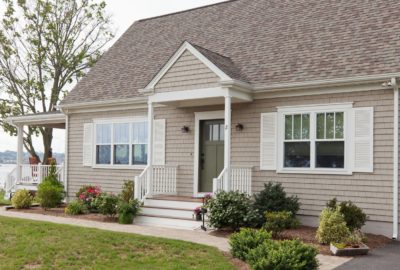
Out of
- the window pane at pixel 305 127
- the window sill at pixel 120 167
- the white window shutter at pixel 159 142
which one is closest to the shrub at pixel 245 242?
the window pane at pixel 305 127

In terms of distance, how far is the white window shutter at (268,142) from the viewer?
12.7 m

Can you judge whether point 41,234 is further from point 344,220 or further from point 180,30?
point 180,30

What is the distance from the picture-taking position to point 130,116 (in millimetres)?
15820

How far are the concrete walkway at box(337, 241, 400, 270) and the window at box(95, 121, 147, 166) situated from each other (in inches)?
321

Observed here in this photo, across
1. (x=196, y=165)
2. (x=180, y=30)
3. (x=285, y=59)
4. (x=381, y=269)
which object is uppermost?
(x=180, y=30)

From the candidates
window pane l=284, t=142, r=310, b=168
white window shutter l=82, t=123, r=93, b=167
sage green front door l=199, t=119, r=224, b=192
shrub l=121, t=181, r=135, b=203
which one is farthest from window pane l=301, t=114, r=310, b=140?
white window shutter l=82, t=123, r=93, b=167

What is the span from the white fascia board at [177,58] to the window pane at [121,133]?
2.91m

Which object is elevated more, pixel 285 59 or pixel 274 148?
pixel 285 59

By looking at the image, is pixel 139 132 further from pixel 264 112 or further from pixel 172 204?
pixel 264 112

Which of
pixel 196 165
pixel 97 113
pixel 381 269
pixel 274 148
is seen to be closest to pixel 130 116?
pixel 97 113

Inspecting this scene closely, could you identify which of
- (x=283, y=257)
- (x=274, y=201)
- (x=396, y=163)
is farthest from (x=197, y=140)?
(x=283, y=257)

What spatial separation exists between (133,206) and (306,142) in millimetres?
4771

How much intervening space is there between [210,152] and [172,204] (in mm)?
1995

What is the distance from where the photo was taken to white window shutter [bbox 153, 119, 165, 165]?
15.0m
